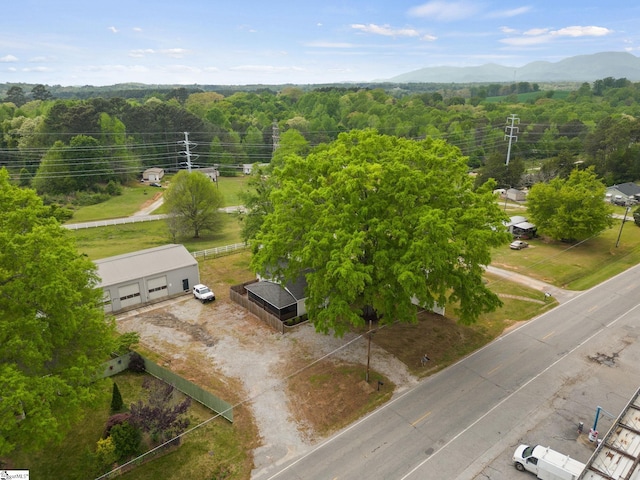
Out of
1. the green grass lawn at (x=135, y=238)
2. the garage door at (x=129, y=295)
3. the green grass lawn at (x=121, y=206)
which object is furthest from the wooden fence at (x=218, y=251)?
the green grass lawn at (x=121, y=206)

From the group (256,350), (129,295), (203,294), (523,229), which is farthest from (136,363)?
(523,229)

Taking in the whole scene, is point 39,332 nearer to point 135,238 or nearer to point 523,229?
point 135,238

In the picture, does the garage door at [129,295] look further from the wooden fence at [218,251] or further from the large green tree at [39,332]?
the large green tree at [39,332]

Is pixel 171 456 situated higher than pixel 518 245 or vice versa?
pixel 518 245

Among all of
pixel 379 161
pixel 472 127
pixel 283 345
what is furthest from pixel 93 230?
pixel 472 127

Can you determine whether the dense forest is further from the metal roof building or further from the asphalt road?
the metal roof building
